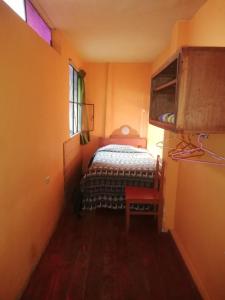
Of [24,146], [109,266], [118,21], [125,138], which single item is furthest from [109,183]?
[118,21]

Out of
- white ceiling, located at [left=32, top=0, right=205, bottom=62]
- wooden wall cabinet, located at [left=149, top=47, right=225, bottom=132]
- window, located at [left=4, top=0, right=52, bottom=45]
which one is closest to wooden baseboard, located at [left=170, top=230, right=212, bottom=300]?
wooden wall cabinet, located at [left=149, top=47, right=225, bottom=132]

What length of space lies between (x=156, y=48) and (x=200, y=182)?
2.36 meters

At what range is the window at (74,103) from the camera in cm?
343

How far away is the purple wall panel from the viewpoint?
1920 millimetres

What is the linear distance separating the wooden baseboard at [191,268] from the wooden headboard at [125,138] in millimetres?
2357

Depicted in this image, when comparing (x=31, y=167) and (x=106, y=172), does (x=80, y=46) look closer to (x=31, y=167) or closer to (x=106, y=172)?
(x=106, y=172)

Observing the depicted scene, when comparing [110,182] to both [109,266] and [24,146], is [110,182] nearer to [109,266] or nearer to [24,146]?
[109,266]

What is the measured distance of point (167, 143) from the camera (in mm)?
2430

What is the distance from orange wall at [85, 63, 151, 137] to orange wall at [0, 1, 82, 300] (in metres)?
2.11

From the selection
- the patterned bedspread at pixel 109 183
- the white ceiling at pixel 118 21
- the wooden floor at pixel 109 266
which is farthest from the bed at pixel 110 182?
the white ceiling at pixel 118 21

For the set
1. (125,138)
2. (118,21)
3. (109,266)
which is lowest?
(109,266)

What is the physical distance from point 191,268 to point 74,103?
2959 mm

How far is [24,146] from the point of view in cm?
163

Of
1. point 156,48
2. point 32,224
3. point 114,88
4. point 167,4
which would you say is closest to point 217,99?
point 167,4
